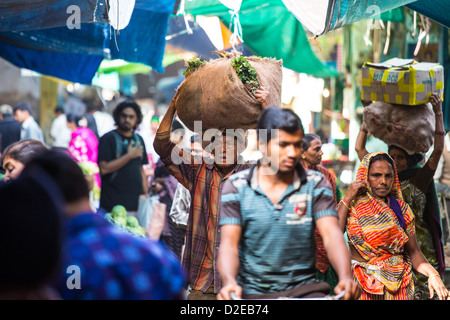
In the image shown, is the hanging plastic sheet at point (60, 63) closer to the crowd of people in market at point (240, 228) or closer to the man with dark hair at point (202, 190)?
the crowd of people in market at point (240, 228)

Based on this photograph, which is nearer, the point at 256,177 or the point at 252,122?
the point at 256,177

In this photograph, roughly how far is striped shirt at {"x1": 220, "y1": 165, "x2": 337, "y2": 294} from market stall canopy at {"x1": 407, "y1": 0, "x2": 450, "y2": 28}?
2731 millimetres

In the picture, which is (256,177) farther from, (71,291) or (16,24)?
(16,24)

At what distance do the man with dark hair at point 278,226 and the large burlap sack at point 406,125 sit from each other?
2.59 metres

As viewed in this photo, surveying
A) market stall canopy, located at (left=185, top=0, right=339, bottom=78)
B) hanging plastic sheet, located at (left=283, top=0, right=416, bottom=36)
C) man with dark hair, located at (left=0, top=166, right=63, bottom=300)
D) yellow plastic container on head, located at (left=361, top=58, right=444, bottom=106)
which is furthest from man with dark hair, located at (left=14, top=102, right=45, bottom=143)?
man with dark hair, located at (left=0, top=166, right=63, bottom=300)

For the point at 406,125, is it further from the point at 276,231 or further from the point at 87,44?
the point at 87,44

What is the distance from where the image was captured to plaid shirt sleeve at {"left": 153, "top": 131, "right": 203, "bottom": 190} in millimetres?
4988

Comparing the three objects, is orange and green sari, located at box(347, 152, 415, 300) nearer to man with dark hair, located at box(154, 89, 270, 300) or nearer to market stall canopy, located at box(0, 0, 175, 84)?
man with dark hair, located at box(154, 89, 270, 300)

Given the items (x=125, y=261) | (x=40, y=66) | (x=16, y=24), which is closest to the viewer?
(x=125, y=261)

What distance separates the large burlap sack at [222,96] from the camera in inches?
186

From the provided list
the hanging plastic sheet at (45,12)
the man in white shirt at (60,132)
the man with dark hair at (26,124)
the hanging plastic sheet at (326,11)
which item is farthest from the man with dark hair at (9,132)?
the hanging plastic sheet at (326,11)
